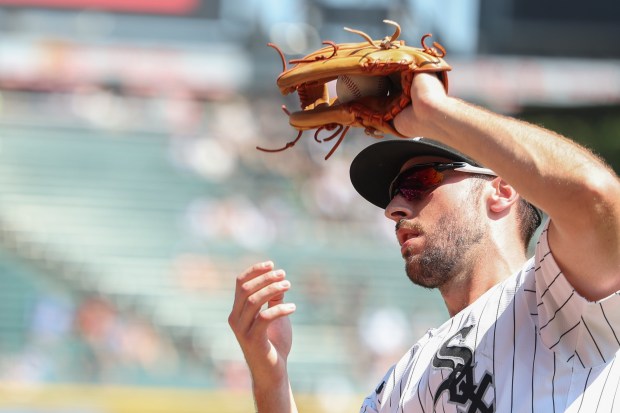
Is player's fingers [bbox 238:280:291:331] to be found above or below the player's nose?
below

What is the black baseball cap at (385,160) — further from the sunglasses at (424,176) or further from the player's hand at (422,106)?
the player's hand at (422,106)

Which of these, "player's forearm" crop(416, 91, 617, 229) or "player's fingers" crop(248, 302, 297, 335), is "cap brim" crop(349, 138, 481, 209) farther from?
"player's forearm" crop(416, 91, 617, 229)

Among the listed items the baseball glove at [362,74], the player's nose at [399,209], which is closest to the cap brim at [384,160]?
the player's nose at [399,209]

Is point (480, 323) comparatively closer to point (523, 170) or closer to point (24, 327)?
point (523, 170)

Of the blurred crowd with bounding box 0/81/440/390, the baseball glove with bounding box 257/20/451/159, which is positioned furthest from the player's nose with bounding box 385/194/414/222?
the blurred crowd with bounding box 0/81/440/390

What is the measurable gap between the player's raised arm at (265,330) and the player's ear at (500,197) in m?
0.56

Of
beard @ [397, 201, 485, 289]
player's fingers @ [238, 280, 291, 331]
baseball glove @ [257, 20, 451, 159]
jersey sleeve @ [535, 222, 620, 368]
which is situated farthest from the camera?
beard @ [397, 201, 485, 289]

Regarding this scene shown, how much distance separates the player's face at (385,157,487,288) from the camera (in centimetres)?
236

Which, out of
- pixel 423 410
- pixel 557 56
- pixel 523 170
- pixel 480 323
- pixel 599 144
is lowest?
pixel 599 144

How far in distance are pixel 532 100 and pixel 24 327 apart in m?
8.80

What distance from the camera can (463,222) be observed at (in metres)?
2.40

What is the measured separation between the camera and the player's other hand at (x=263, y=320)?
2199mm

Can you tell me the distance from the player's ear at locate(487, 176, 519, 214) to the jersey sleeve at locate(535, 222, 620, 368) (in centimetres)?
52

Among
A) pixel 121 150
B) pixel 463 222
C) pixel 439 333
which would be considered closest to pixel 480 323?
pixel 439 333
